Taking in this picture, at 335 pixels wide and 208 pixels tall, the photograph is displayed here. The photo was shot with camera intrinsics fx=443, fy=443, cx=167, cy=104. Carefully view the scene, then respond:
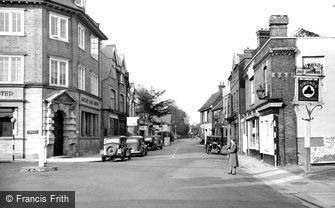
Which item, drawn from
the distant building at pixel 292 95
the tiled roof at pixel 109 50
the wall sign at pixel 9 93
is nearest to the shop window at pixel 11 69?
the wall sign at pixel 9 93

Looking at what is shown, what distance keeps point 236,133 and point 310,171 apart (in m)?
23.9

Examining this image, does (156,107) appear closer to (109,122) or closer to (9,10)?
(109,122)

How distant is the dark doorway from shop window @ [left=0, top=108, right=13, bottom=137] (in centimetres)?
349

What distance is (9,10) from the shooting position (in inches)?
1242

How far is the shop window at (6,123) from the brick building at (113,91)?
15.4m

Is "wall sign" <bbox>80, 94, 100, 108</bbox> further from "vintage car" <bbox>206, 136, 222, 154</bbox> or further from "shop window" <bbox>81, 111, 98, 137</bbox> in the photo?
"vintage car" <bbox>206, 136, 222, 154</bbox>

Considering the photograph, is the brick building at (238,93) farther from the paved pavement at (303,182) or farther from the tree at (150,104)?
the tree at (150,104)

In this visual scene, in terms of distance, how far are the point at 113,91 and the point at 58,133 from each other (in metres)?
18.3

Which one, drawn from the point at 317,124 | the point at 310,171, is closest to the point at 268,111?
the point at 317,124

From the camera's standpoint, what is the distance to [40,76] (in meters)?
31.8

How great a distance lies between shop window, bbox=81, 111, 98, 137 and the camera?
37.3 m

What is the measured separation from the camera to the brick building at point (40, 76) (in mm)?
31203
